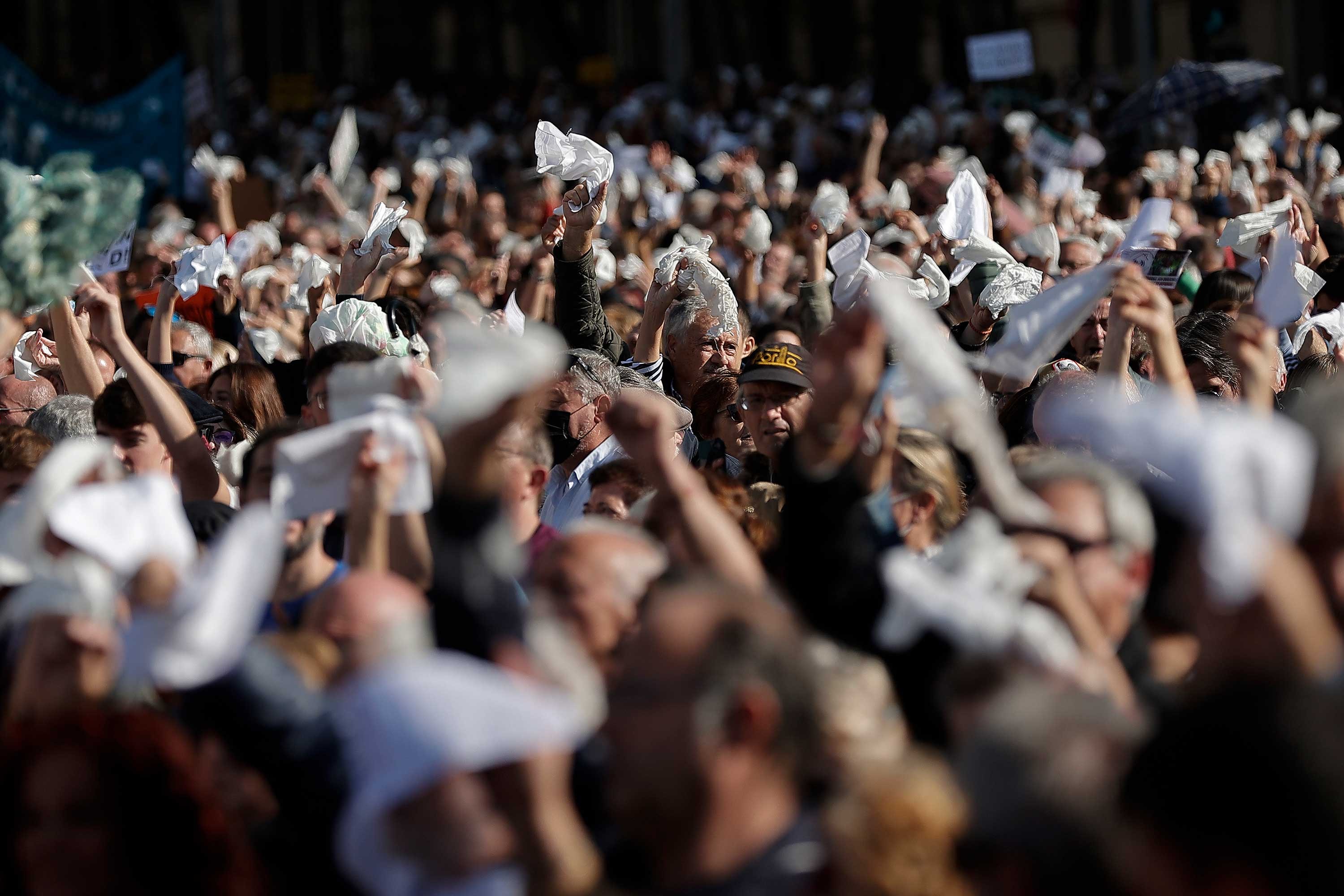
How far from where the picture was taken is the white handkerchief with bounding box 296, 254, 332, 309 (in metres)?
6.73

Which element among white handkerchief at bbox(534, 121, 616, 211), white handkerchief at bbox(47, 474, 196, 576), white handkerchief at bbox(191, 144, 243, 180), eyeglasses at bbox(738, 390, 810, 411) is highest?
white handkerchief at bbox(534, 121, 616, 211)

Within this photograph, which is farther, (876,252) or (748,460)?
(876,252)

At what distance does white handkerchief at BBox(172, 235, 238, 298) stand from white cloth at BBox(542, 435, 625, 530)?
2.24 m

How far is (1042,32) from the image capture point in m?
26.6

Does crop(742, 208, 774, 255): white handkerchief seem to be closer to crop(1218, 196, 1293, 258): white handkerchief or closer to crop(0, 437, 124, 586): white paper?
crop(1218, 196, 1293, 258): white handkerchief

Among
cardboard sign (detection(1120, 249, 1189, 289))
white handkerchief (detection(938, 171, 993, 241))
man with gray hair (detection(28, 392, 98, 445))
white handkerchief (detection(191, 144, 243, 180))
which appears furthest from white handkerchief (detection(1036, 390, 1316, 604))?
white handkerchief (detection(191, 144, 243, 180))

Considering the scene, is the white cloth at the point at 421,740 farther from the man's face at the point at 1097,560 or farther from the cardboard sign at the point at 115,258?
the cardboard sign at the point at 115,258

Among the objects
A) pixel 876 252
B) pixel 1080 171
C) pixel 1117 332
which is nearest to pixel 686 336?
pixel 876 252

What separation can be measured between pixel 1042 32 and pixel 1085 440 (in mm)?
23877

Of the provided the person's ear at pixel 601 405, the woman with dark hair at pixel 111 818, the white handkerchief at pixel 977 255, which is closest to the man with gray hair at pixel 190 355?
the person's ear at pixel 601 405

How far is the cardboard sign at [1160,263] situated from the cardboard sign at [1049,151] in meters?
5.61

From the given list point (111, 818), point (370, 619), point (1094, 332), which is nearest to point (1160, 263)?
point (1094, 332)

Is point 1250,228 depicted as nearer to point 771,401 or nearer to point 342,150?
point 771,401

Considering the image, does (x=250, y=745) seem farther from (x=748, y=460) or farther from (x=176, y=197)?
(x=176, y=197)
